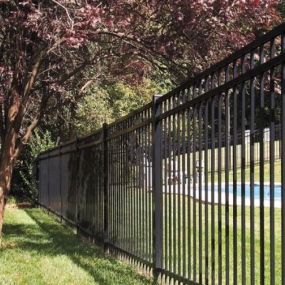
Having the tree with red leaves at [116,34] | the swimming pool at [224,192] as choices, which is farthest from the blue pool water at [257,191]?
the tree with red leaves at [116,34]

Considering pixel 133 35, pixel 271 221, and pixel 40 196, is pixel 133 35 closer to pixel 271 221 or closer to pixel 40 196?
pixel 271 221

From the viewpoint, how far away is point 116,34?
344 inches

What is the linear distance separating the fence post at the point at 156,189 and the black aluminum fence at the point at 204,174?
1 centimetres

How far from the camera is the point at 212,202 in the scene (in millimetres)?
5207

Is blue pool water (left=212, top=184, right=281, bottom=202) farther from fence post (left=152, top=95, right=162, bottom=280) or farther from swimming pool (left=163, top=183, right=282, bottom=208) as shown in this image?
fence post (left=152, top=95, right=162, bottom=280)

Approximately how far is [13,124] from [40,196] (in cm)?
1094

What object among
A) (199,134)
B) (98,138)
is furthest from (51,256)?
(199,134)

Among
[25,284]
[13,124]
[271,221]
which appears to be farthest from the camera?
[13,124]

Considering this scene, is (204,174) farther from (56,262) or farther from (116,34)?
(116,34)

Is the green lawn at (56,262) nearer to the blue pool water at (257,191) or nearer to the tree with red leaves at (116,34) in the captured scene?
the tree with red leaves at (116,34)

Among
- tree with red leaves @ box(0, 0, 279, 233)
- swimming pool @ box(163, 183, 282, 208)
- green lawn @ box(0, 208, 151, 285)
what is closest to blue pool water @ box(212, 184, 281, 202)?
swimming pool @ box(163, 183, 282, 208)

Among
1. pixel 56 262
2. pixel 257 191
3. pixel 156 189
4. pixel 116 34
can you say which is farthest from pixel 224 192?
pixel 116 34

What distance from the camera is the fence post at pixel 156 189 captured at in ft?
22.4

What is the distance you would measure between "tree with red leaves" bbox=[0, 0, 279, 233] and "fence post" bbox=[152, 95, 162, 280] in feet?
3.84
